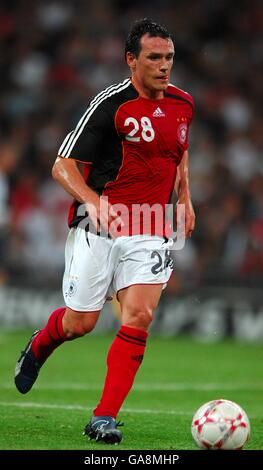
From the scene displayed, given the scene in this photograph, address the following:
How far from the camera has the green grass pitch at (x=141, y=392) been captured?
21.0ft

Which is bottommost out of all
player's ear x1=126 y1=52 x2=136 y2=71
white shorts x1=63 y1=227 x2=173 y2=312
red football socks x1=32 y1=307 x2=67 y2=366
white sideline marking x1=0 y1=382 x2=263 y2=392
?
white sideline marking x1=0 y1=382 x2=263 y2=392

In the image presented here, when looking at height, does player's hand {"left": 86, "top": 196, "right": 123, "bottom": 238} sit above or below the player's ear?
below

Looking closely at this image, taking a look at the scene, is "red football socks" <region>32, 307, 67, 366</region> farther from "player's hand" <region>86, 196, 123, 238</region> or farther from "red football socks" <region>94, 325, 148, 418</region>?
"player's hand" <region>86, 196, 123, 238</region>

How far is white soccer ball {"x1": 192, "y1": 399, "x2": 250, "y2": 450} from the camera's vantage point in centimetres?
584

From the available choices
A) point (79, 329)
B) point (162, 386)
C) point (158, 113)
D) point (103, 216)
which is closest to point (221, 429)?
point (79, 329)

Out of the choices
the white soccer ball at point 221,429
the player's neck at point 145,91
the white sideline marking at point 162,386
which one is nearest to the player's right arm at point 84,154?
the player's neck at point 145,91

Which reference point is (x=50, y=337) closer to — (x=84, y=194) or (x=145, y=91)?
(x=84, y=194)

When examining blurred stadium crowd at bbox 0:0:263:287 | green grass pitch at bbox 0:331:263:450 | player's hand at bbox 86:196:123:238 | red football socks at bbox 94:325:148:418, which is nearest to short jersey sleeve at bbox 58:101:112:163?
player's hand at bbox 86:196:123:238

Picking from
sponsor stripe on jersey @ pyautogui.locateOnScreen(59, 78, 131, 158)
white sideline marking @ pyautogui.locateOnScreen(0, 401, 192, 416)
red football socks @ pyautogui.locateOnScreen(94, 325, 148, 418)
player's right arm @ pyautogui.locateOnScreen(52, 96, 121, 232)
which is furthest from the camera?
white sideline marking @ pyautogui.locateOnScreen(0, 401, 192, 416)

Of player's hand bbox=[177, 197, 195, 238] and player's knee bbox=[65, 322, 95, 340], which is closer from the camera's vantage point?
player's knee bbox=[65, 322, 95, 340]

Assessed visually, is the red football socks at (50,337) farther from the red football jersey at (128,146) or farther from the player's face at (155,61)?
the player's face at (155,61)

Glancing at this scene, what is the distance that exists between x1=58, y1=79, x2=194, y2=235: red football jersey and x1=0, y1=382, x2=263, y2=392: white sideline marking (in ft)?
9.33

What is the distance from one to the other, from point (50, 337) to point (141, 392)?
7.92 feet

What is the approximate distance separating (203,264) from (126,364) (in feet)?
27.4
